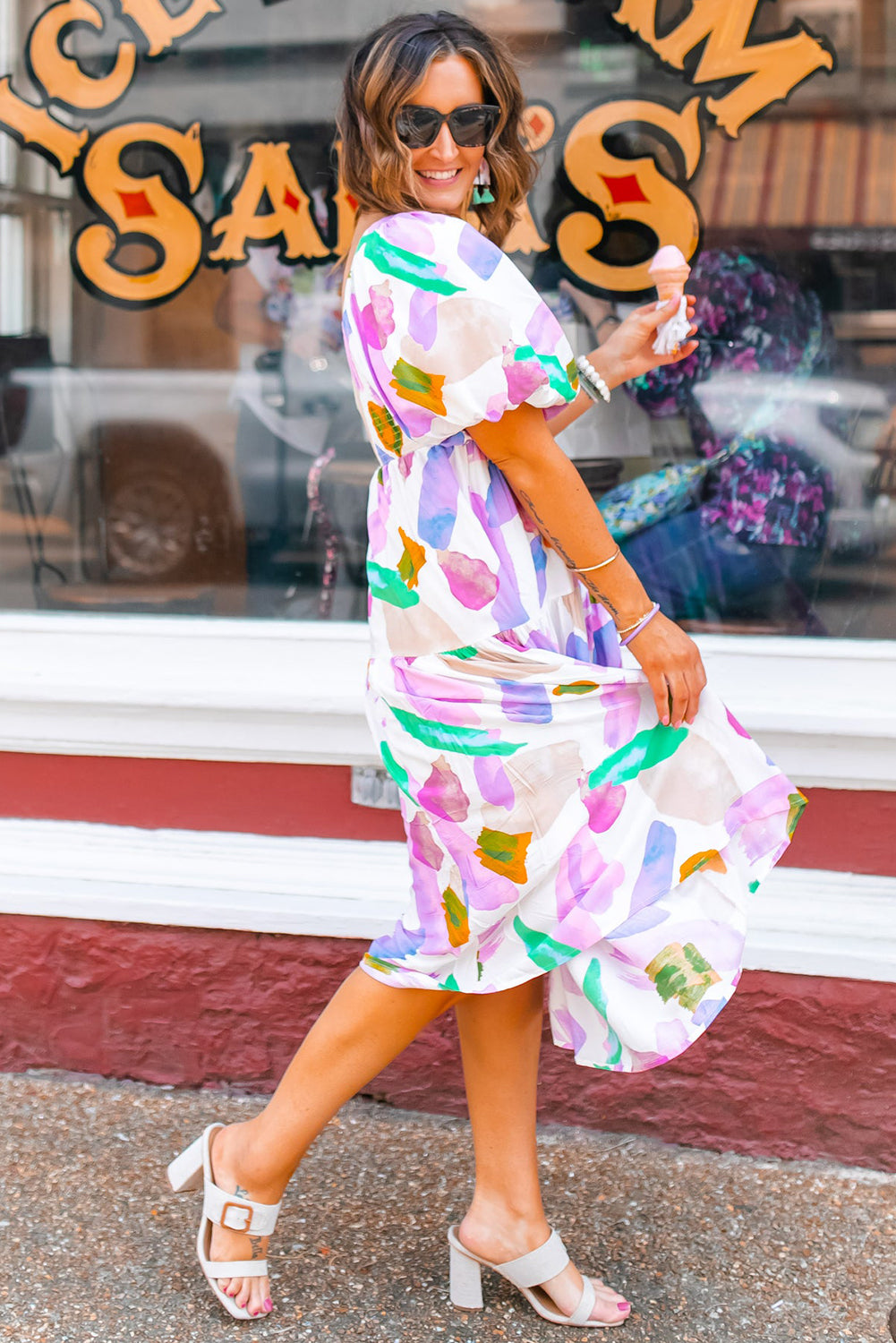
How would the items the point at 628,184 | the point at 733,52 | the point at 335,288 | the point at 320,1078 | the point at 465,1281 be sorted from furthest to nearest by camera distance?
the point at 335,288, the point at 628,184, the point at 733,52, the point at 465,1281, the point at 320,1078

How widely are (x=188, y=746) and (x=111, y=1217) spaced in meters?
0.94

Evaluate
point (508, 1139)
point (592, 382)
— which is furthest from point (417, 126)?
point (508, 1139)

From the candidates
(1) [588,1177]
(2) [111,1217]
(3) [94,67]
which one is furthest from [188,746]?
(3) [94,67]

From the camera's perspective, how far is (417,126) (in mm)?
1780

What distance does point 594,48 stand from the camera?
9.25 feet

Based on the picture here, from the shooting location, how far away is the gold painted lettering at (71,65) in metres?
3.01

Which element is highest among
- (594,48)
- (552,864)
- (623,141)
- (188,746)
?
(594,48)

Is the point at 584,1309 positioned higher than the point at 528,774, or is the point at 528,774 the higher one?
the point at 528,774

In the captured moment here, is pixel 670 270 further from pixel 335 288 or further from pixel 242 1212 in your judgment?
pixel 242 1212

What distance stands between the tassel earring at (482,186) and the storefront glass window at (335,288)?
1.01 meters

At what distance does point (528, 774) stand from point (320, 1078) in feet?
1.93

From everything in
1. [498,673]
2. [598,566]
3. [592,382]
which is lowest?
[498,673]

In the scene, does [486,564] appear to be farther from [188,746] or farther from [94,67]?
[94,67]

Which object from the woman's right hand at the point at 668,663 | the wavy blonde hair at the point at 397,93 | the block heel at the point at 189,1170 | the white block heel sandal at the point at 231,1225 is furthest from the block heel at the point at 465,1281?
the wavy blonde hair at the point at 397,93
